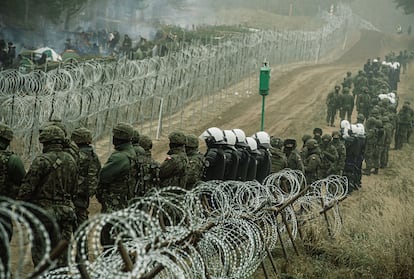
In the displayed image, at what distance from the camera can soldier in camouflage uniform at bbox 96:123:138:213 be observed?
25.6 feet

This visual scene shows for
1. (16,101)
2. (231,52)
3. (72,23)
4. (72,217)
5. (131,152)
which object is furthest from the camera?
(72,23)

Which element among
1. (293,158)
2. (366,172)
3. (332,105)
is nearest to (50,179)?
(293,158)

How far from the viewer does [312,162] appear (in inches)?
509

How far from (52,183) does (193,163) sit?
266cm

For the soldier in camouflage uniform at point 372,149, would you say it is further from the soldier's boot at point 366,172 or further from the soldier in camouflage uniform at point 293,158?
the soldier in camouflage uniform at point 293,158

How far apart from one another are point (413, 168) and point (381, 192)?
5519 mm

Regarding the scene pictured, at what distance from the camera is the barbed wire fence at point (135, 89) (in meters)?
13.2

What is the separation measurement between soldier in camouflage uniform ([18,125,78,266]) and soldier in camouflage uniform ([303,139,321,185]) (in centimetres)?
676

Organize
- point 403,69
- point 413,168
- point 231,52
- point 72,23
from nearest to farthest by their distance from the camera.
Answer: point 413,168
point 231,52
point 72,23
point 403,69

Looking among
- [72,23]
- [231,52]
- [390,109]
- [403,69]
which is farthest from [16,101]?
[403,69]

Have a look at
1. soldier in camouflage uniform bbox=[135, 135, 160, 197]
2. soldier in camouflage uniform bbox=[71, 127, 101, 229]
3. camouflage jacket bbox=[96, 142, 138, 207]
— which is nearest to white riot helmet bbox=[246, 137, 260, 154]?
soldier in camouflage uniform bbox=[135, 135, 160, 197]

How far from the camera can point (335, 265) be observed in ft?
29.2

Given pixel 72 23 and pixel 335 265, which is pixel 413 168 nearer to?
pixel 335 265

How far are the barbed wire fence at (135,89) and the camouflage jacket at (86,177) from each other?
433 centimetres
